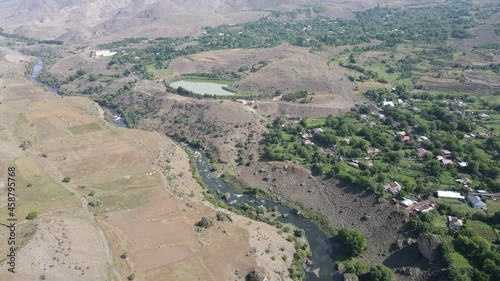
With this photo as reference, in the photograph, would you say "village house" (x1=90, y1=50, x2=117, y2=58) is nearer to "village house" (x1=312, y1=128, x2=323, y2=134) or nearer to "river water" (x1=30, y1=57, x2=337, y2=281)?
"river water" (x1=30, y1=57, x2=337, y2=281)

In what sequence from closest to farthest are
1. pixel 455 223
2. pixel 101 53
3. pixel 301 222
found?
pixel 455 223
pixel 301 222
pixel 101 53

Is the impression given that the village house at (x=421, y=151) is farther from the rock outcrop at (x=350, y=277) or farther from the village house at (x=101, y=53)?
the village house at (x=101, y=53)

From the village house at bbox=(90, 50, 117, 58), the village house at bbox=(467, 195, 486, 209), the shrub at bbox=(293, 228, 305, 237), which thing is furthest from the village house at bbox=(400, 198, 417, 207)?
the village house at bbox=(90, 50, 117, 58)

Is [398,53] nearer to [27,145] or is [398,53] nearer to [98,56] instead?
[98,56]

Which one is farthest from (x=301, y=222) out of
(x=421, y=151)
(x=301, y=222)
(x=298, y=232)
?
(x=421, y=151)

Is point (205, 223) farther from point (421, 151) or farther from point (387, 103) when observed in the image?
point (387, 103)

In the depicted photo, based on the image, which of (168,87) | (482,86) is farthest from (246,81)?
(482,86)
